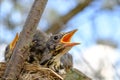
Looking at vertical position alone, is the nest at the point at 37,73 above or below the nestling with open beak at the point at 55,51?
below

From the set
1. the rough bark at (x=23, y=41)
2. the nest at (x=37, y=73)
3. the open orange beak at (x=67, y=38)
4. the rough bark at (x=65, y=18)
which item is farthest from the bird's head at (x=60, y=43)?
the rough bark at (x=65, y=18)

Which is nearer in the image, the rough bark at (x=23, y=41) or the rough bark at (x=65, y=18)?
the rough bark at (x=23, y=41)

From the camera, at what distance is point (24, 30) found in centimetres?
223

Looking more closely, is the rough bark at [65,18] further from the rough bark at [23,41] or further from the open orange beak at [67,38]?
the rough bark at [23,41]

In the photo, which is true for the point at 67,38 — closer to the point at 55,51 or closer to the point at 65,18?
the point at 55,51

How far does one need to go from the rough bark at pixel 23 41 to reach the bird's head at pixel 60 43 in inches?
25.5

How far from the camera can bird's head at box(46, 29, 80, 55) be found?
2905 mm

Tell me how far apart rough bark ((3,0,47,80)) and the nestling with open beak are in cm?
68

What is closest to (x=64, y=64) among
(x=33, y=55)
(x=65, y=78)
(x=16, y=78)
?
(x=33, y=55)

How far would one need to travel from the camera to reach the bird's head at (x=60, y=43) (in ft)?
9.53

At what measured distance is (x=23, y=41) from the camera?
7.37ft

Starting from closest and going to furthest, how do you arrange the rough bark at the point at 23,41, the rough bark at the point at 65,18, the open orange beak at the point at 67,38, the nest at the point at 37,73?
the rough bark at the point at 23,41, the nest at the point at 37,73, the open orange beak at the point at 67,38, the rough bark at the point at 65,18

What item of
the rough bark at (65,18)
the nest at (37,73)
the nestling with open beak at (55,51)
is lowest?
the nest at (37,73)

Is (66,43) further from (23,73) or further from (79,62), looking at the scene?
(79,62)
